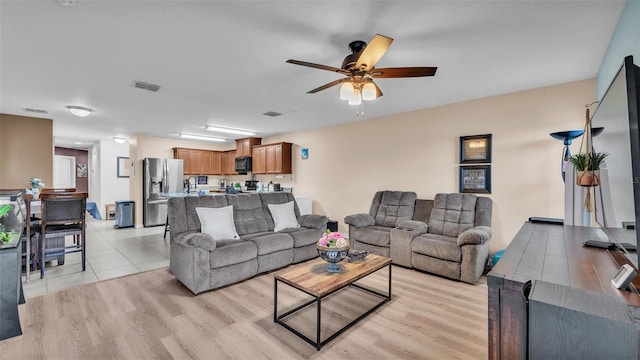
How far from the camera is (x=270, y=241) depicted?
347 centimetres

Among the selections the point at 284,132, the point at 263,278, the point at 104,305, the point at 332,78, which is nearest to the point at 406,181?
the point at 332,78

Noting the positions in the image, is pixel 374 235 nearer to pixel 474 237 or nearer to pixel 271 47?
pixel 474 237

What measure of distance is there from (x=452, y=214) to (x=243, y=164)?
5.42 m

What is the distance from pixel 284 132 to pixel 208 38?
4.50m

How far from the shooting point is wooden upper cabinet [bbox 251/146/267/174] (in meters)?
7.02

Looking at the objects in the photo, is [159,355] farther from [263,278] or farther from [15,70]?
[15,70]

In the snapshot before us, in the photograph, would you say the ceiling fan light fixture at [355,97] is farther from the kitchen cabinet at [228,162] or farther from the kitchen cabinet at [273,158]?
the kitchen cabinet at [228,162]

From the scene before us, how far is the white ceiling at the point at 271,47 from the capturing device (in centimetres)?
189

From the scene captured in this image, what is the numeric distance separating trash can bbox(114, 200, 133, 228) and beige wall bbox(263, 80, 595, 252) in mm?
4556

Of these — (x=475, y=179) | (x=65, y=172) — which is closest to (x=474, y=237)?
(x=475, y=179)

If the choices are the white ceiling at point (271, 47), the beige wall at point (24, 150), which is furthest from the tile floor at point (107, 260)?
the white ceiling at point (271, 47)

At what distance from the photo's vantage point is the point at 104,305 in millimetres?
2658

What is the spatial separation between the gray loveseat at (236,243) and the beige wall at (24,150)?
13.1 ft

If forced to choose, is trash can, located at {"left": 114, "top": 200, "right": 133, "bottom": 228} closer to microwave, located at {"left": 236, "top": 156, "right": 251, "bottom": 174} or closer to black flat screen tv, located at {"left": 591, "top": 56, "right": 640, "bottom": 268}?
microwave, located at {"left": 236, "top": 156, "right": 251, "bottom": 174}
